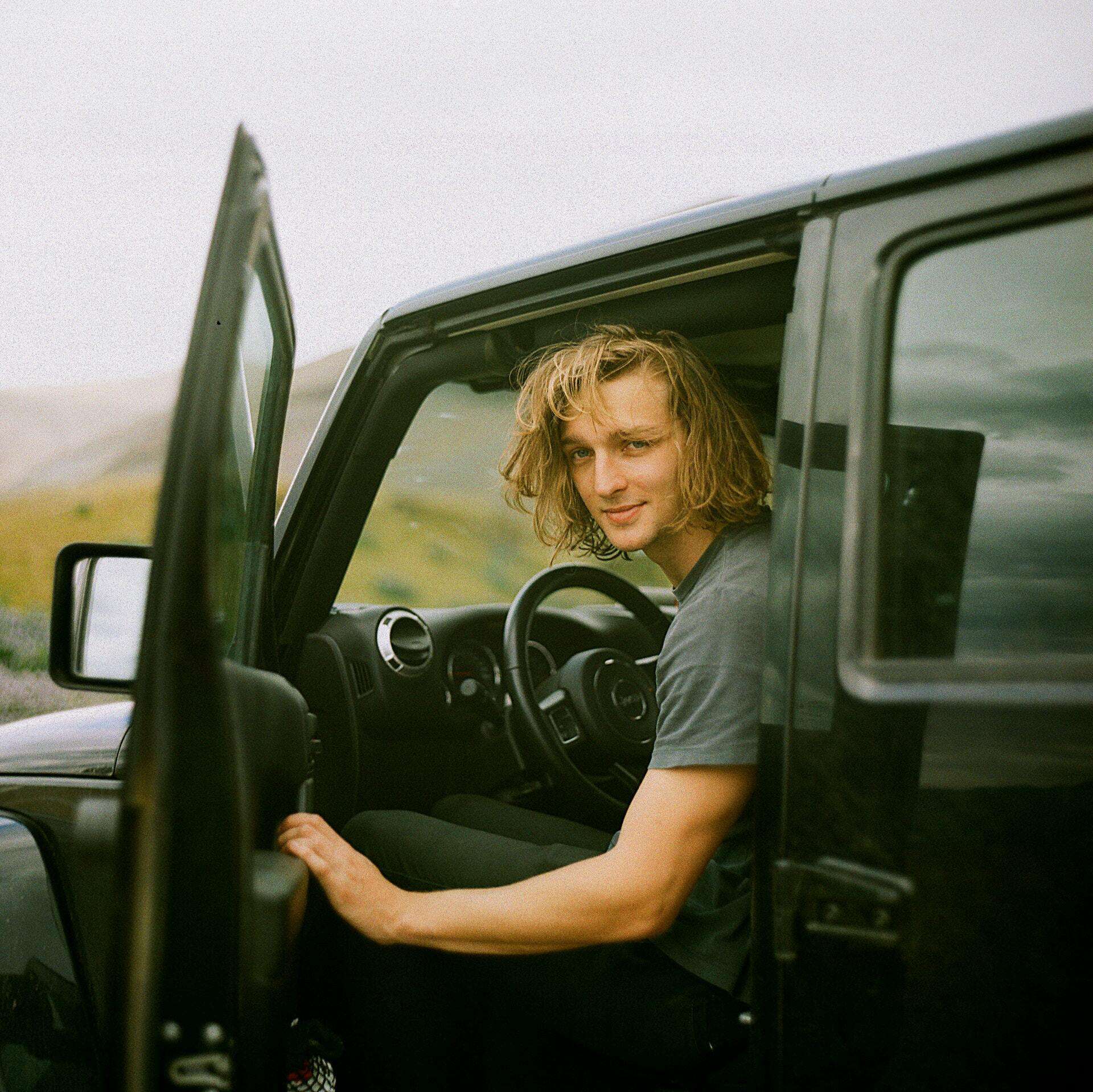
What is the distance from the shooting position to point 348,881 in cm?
150

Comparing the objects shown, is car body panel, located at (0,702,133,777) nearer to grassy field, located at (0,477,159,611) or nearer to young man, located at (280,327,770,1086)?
young man, located at (280,327,770,1086)

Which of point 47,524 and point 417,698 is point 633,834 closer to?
point 417,698

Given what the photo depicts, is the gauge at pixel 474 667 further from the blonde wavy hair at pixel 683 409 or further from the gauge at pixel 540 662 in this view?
the blonde wavy hair at pixel 683 409

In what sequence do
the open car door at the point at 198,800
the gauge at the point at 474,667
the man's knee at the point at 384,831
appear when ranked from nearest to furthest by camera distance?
the open car door at the point at 198,800 < the man's knee at the point at 384,831 < the gauge at the point at 474,667

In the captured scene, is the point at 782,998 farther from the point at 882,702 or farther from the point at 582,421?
the point at 582,421

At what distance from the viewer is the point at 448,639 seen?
270cm

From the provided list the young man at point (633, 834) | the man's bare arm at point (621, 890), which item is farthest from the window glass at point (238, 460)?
the man's bare arm at point (621, 890)

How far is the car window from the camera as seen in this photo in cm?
225

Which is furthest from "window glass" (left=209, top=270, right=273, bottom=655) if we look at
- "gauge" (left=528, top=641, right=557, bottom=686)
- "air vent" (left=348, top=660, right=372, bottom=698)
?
"gauge" (left=528, top=641, right=557, bottom=686)

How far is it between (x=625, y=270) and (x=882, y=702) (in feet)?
2.65

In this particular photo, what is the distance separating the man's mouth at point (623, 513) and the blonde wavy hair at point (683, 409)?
0.07 meters

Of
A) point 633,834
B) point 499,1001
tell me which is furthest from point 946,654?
point 499,1001

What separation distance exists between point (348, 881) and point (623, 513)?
2.40 feet

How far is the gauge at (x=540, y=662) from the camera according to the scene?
2875mm
